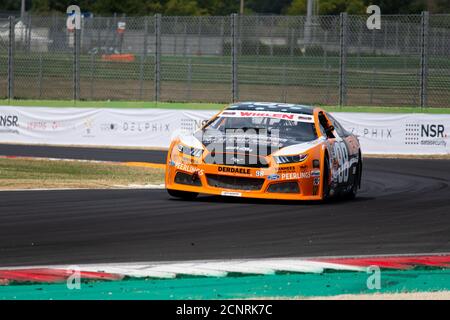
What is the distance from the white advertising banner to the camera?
925 inches

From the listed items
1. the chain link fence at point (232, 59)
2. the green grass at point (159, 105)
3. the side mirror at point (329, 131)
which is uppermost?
the chain link fence at point (232, 59)

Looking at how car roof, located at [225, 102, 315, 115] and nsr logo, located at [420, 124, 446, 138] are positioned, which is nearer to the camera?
car roof, located at [225, 102, 315, 115]

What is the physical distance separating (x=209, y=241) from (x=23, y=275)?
2473 mm

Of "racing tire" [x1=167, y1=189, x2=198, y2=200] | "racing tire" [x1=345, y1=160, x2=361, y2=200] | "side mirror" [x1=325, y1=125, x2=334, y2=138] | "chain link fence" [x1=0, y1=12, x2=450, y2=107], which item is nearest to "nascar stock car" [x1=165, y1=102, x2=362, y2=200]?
"racing tire" [x1=167, y1=189, x2=198, y2=200]

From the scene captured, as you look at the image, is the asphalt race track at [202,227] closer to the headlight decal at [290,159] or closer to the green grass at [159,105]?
the headlight decal at [290,159]

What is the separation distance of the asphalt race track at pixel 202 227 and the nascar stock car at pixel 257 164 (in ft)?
0.71

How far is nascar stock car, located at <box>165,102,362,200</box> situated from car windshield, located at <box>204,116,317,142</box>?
1cm

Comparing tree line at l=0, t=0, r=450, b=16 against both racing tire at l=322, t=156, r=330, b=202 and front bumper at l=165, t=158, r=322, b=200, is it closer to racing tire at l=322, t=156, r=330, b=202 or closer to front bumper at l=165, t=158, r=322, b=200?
racing tire at l=322, t=156, r=330, b=202

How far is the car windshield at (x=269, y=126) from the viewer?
13758 mm

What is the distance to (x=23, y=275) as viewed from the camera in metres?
7.70

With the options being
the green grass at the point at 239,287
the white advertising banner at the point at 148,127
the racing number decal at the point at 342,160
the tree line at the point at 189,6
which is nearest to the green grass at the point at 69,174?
the racing number decal at the point at 342,160

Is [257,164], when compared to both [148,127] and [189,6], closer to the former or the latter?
[148,127]
